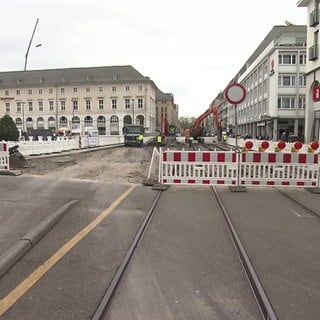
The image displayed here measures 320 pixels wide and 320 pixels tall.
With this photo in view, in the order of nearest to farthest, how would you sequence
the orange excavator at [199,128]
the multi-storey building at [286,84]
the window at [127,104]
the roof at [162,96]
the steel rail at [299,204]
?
the steel rail at [299,204]
the orange excavator at [199,128]
the multi-storey building at [286,84]
the window at [127,104]
the roof at [162,96]

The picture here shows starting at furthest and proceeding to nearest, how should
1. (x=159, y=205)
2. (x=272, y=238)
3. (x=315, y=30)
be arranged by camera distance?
1. (x=315, y=30)
2. (x=159, y=205)
3. (x=272, y=238)

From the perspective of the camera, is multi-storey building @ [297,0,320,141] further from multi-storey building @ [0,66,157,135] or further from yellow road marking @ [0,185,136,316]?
multi-storey building @ [0,66,157,135]

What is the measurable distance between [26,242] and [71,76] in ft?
432

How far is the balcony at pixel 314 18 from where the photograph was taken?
119 feet

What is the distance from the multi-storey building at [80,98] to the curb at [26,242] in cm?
11598

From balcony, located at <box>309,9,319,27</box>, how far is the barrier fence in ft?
92.4

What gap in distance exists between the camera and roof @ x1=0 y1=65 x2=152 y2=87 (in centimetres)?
12681

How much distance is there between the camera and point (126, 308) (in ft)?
13.3

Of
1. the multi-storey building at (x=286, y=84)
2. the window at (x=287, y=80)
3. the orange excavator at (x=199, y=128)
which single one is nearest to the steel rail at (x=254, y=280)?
the orange excavator at (x=199, y=128)

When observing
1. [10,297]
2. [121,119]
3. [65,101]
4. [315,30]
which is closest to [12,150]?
[10,297]

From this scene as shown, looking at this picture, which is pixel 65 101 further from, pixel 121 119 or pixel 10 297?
pixel 10 297

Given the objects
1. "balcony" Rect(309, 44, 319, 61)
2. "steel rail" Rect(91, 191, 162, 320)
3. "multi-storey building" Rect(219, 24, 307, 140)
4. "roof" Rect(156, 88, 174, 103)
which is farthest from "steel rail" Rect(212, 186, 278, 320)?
"roof" Rect(156, 88, 174, 103)

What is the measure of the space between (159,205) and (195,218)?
149 cm

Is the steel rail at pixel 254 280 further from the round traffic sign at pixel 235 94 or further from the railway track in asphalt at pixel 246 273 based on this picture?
the round traffic sign at pixel 235 94
